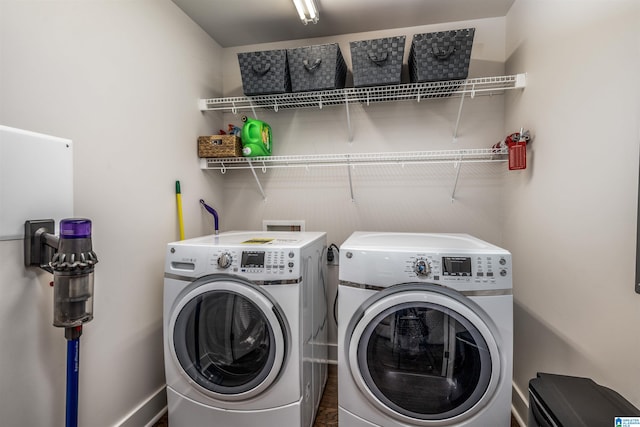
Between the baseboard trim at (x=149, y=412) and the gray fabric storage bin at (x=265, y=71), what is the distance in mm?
2019

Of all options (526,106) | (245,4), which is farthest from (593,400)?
(245,4)

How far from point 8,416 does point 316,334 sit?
1305mm

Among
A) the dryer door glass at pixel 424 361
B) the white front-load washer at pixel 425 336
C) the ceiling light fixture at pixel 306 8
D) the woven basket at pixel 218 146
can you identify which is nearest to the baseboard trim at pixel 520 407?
the white front-load washer at pixel 425 336

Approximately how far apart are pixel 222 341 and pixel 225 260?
44 centimetres

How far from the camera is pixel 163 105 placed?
5.65 ft

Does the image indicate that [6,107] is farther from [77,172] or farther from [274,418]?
[274,418]

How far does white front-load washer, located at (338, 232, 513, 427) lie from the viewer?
1175 mm

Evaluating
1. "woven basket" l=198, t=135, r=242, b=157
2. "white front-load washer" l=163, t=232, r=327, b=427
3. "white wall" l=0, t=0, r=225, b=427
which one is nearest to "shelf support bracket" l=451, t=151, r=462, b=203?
"white front-load washer" l=163, t=232, r=327, b=427

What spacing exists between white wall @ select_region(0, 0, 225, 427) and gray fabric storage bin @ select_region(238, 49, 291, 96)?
0.44 m

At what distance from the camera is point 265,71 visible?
6.08ft

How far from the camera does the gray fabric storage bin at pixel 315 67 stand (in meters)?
1.79

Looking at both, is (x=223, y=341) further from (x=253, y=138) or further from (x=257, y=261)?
(x=253, y=138)

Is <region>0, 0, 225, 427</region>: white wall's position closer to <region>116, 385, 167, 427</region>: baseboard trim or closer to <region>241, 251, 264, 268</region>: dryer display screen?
<region>116, 385, 167, 427</region>: baseboard trim

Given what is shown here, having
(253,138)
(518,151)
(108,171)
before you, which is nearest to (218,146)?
(253,138)
